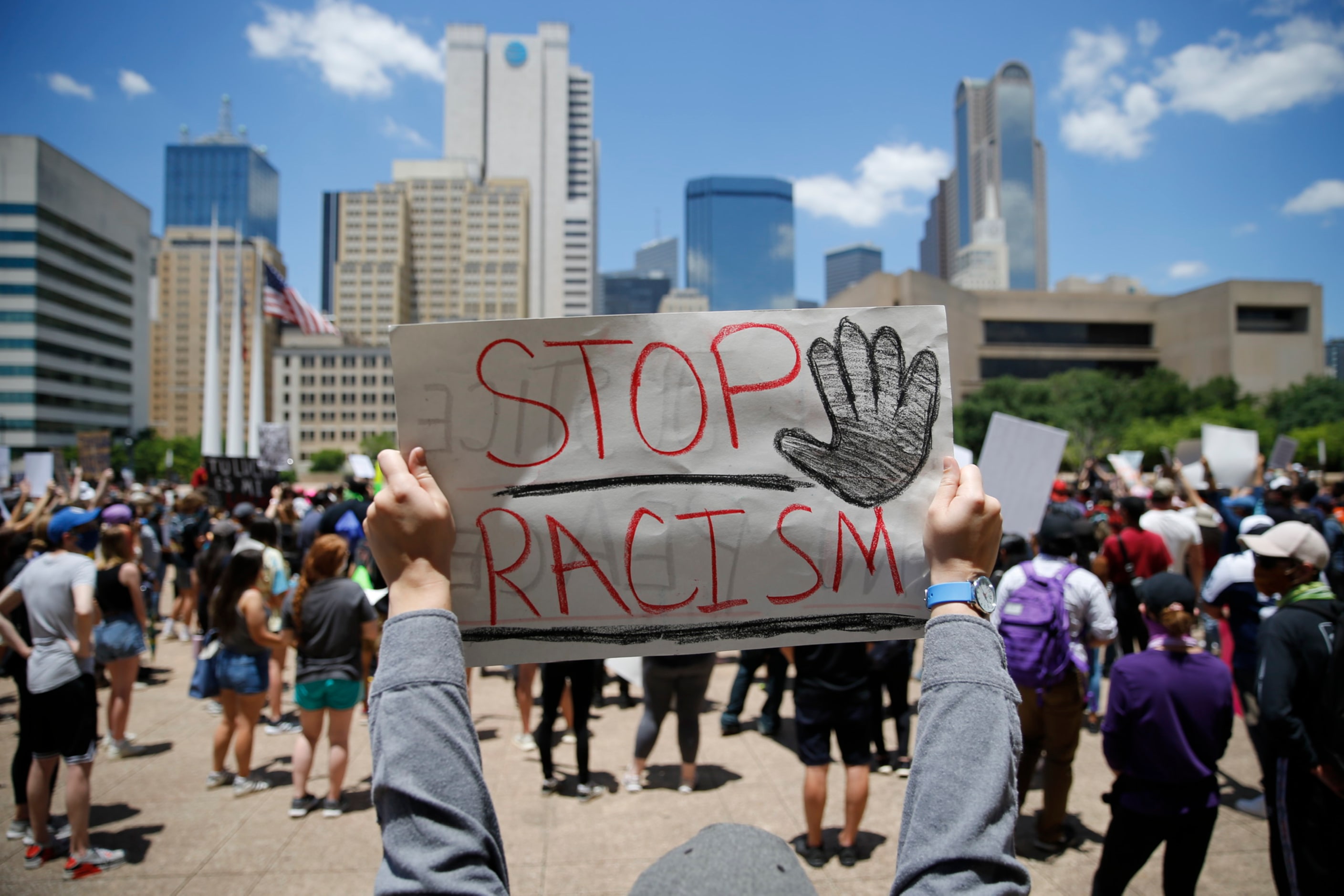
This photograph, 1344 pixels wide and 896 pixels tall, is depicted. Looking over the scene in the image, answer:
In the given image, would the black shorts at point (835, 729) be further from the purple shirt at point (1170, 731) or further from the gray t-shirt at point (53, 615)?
the gray t-shirt at point (53, 615)

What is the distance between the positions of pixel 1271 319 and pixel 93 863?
8718 centimetres

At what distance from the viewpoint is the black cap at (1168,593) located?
3.73 metres

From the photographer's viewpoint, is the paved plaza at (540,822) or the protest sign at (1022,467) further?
the protest sign at (1022,467)

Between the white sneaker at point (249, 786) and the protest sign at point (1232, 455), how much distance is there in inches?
441

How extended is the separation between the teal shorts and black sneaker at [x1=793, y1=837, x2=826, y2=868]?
303 centimetres

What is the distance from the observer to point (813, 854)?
4.53 metres

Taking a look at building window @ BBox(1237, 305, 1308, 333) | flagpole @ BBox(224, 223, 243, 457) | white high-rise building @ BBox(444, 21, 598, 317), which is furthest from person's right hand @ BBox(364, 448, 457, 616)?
white high-rise building @ BBox(444, 21, 598, 317)

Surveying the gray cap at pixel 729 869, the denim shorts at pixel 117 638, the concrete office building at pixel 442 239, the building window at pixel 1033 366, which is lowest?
the denim shorts at pixel 117 638

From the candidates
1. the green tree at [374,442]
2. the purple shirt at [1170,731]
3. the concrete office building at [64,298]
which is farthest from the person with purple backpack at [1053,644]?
the green tree at [374,442]

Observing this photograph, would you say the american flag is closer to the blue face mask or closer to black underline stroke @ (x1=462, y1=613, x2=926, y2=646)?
the blue face mask

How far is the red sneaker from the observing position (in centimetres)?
434

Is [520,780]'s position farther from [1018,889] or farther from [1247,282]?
[1247,282]

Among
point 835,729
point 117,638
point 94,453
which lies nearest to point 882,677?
point 835,729

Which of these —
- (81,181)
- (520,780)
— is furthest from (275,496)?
(81,181)
